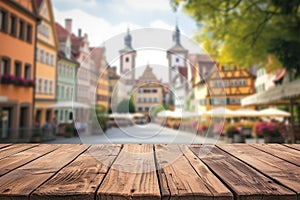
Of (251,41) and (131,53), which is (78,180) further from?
(251,41)

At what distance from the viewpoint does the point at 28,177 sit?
40.4 inches

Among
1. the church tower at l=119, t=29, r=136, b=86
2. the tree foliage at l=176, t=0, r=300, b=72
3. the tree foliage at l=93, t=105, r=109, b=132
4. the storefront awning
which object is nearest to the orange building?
the tree foliage at l=176, t=0, r=300, b=72

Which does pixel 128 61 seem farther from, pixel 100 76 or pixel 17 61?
pixel 17 61

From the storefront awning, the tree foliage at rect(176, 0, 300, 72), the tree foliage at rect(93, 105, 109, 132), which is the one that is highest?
the tree foliage at rect(176, 0, 300, 72)

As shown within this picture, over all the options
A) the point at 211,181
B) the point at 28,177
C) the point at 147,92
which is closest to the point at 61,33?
the point at 147,92

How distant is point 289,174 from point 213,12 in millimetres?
8871

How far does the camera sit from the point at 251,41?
350 inches

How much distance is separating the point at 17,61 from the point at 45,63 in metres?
5.04

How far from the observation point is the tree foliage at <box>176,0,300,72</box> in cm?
776

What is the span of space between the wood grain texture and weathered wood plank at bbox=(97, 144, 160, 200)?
30 mm

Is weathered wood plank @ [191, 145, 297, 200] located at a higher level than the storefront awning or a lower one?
lower

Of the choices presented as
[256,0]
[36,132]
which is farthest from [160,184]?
[36,132]

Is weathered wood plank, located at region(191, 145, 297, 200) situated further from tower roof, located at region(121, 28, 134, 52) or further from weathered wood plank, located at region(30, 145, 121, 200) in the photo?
tower roof, located at region(121, 28, 134, 52)

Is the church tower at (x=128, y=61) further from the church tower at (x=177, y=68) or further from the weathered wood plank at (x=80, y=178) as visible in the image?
the weathered wood plank at (x=80, y=178)
